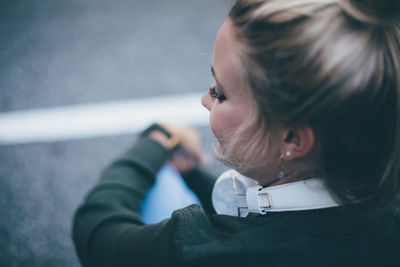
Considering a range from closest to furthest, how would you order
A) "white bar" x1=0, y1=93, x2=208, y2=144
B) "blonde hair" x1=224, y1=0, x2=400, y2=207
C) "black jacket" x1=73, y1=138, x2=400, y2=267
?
1. "blonde hair" x1=224, y1=0, x2=400, y2=207
2. "black jacket" x1=73, y1=138, x2=400, y2=267
3. "white bar" x1=0, y1=93, x2=208, y2=144

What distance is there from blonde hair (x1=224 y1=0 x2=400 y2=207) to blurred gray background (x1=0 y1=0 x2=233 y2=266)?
3.22 ft

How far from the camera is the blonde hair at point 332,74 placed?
43 cm

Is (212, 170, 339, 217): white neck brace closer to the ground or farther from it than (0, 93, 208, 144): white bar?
closer to the ground

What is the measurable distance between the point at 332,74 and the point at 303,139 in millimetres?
119

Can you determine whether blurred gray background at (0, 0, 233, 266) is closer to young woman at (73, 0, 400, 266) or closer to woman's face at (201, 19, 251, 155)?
young woman at (73, 0, 400, 266)

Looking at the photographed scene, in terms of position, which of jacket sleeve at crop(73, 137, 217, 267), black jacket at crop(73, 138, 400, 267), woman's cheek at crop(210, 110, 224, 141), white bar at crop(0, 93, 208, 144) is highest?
white bar at crop(0, 93, 208, 144)

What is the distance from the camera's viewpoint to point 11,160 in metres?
1.40

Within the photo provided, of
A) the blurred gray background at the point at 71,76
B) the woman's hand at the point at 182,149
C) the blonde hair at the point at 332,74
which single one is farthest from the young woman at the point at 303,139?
the blurred gray background at the point at 71,76

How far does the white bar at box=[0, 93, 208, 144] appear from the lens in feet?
4.87

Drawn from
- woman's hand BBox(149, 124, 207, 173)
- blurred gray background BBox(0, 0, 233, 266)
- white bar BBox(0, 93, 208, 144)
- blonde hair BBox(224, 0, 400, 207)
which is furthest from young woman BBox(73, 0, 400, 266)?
white bar BBox(0, 93, 208, 144)

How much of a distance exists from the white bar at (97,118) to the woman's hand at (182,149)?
0.34 metres

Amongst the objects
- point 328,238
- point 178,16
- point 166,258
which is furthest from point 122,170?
point 178,16

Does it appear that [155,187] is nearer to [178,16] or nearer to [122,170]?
[122,170]

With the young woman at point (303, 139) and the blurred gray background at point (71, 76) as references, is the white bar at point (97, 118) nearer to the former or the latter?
the blurred gray background at point (71, 76)
